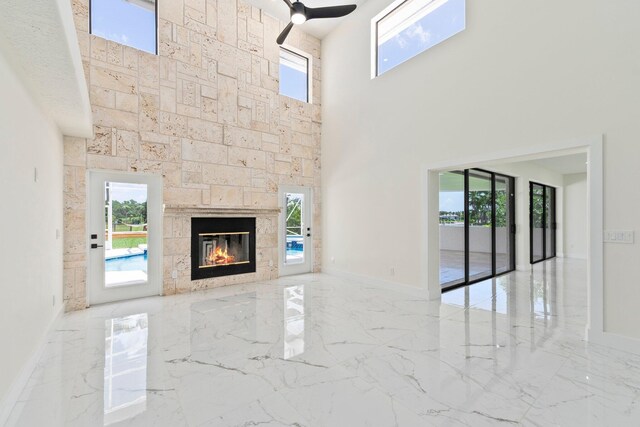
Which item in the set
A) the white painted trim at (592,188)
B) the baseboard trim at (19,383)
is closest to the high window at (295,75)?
the white painted trim at (592,188)

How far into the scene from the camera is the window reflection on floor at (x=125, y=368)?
205 centimetres

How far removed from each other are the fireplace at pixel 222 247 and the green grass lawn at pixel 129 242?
2.49 ft

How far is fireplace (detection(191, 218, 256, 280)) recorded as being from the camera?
5.29 meters

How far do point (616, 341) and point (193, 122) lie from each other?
6.21 metres

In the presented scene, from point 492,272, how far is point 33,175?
24.1 ft

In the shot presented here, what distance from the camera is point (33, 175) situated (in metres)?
2.74

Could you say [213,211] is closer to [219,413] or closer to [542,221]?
[219,413]

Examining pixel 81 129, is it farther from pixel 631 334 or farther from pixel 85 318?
pixel 631 334

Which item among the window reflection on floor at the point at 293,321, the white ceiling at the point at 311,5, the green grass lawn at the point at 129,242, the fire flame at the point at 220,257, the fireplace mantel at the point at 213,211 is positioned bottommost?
the window reflection on floor at the point at 293,321

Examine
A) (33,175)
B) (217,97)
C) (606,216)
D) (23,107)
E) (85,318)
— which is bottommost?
(85,318)

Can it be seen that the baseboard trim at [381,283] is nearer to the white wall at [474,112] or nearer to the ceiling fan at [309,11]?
the white wall at [474,112]

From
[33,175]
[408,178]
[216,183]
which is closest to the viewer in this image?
[33,175]

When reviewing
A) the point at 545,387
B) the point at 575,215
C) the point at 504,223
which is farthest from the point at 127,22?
the point at 575,215

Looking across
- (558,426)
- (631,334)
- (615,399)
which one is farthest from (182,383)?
(631,334)
